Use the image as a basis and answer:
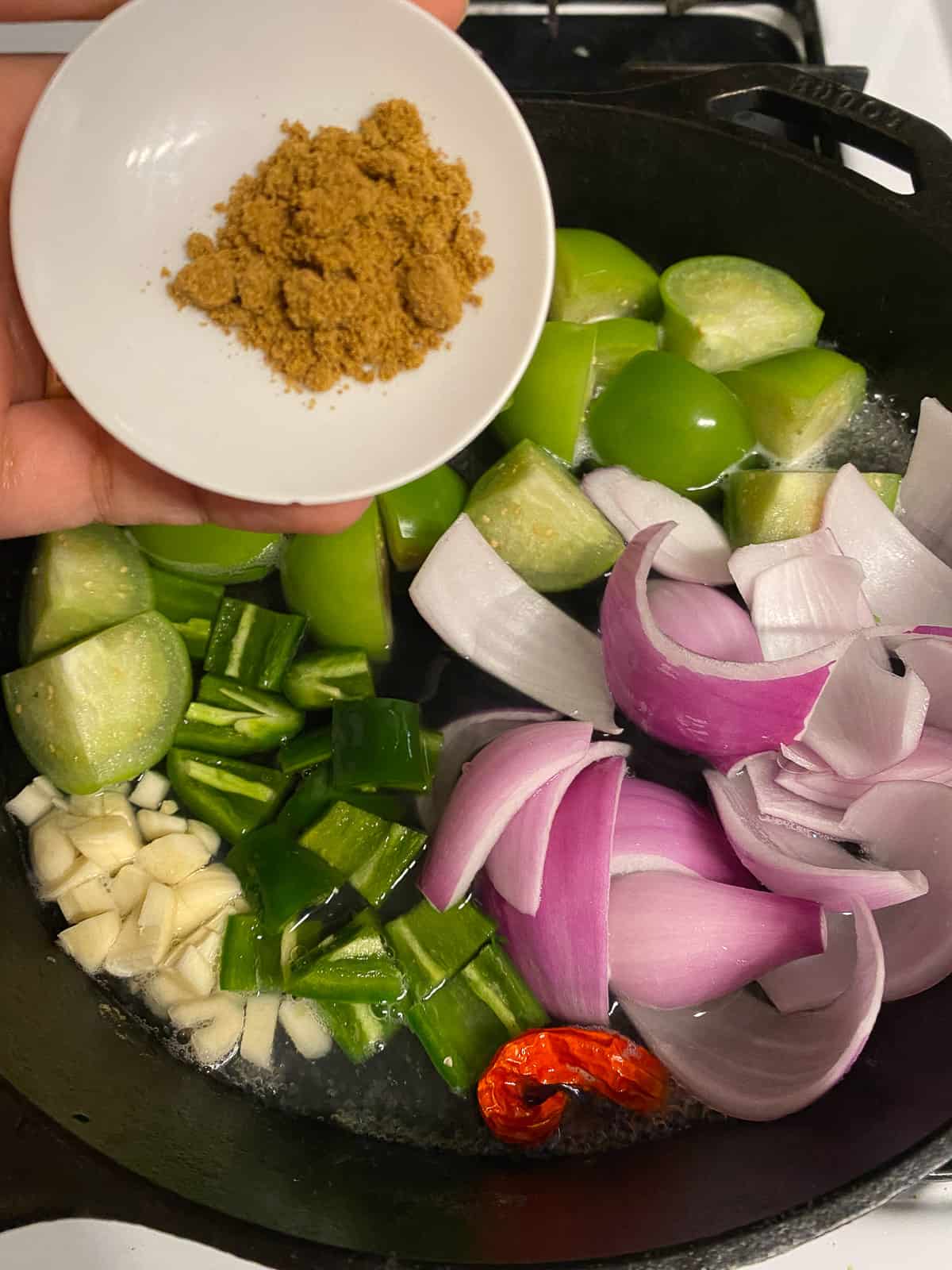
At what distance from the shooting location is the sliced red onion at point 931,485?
1.20m

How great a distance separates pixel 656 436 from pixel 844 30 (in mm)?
897

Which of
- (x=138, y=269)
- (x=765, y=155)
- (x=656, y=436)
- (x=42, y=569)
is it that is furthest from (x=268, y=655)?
(x=765, y=155)

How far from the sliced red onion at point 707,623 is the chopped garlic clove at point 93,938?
72 cm

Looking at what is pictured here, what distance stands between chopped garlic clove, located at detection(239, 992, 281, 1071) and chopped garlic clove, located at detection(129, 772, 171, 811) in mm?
267

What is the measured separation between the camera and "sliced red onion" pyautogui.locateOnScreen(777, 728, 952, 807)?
103 centimetres

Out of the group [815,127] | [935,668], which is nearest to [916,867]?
[935,668]

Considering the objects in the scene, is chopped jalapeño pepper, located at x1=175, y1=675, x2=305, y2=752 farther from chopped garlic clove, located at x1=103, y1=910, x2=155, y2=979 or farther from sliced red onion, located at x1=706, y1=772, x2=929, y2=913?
sliced red onion, located at x1=706, y1=772, x2=929, y2=913

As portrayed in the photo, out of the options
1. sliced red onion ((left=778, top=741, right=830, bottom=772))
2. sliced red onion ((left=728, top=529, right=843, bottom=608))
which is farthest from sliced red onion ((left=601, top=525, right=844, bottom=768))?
sliced red onion ((left=728, top=529, right=843, bottom=608))

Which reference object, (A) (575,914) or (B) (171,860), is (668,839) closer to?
(A) (575,914)

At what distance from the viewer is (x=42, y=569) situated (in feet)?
3.81

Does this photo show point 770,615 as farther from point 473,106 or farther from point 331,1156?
point 331,1156

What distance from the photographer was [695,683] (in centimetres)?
99

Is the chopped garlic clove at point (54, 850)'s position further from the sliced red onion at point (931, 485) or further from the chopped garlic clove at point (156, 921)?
the sliced red onion at point (931, 485)

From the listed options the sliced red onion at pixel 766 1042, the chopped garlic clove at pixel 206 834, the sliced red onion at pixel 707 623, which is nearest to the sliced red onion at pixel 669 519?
the sliced red onion at pixel 707 623
